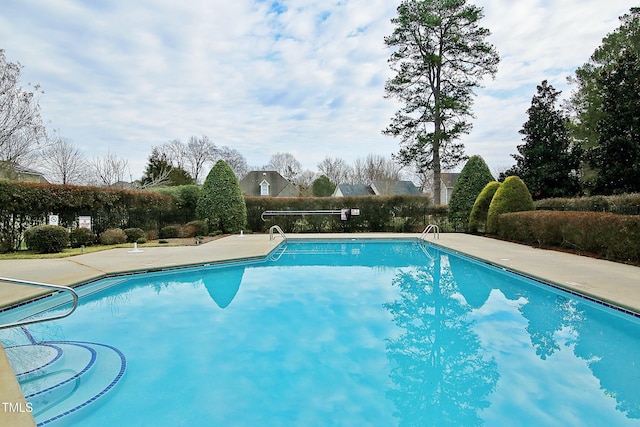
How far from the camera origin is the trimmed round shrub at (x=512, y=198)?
14.0m

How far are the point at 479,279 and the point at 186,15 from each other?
392 inches

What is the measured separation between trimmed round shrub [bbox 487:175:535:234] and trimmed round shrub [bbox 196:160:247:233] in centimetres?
1117

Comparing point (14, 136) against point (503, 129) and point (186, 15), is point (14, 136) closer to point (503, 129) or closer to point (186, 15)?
point (186, 15)

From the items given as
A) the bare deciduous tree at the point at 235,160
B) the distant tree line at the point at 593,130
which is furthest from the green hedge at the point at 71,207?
the bare deciduous tree at the point at 235,160

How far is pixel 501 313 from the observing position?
532 centimetres

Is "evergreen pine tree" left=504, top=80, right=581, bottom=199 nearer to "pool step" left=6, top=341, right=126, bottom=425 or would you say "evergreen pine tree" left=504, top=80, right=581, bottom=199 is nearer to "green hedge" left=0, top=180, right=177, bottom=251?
"green hedge" left=0, top=180, right=177, bottom=251

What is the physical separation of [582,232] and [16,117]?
2332 centimetres

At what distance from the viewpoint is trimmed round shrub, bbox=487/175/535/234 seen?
550 inches

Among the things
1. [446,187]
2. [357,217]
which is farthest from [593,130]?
[446,187]

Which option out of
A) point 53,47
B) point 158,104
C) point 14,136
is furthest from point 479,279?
point 14,136

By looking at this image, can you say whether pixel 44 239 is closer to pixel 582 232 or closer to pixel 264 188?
pixel 582 232

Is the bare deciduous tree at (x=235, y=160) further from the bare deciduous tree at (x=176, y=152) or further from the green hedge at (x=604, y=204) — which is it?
the green hedge at (x=604, y=204)

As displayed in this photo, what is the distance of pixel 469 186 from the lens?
17109mm

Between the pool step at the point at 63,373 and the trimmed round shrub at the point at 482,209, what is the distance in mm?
15460
